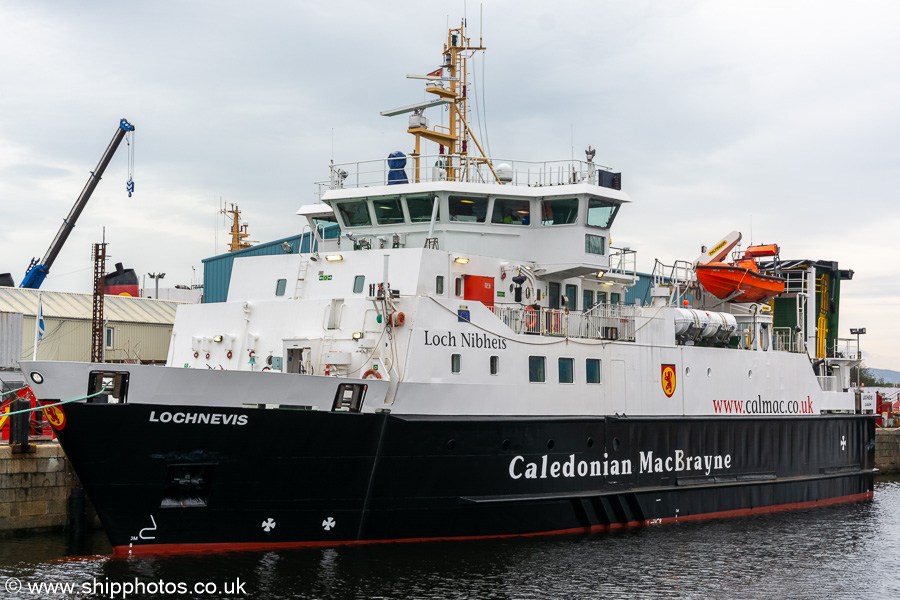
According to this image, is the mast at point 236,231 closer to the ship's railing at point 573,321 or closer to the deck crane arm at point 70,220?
the deck crane arm at point 70,220

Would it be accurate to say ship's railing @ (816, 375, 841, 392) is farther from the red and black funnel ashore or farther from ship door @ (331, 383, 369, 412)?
the red and black funnel ashore

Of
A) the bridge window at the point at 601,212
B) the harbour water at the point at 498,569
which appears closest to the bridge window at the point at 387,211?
the bridge window at the point at 601,212

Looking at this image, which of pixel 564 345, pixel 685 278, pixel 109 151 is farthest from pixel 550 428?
pixel 109 151

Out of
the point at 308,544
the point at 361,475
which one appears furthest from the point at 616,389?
the point at 308,544

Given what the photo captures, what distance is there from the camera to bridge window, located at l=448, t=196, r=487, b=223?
709 inches

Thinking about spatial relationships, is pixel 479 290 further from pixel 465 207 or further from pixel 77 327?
pixel 77 327

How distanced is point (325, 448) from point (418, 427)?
1.51 metres

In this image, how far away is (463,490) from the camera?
15531 millimetres

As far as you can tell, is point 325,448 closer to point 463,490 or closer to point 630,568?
point 463,490

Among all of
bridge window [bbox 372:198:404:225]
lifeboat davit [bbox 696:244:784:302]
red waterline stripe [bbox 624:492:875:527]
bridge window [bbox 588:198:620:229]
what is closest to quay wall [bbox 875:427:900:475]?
red waterline stripe [bbox 624:492:875:527]

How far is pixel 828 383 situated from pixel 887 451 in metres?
13.6

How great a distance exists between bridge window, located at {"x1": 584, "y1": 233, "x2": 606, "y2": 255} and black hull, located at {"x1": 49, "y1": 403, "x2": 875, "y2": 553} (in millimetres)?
3244

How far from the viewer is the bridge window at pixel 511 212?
720 inches

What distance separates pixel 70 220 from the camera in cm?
4022
